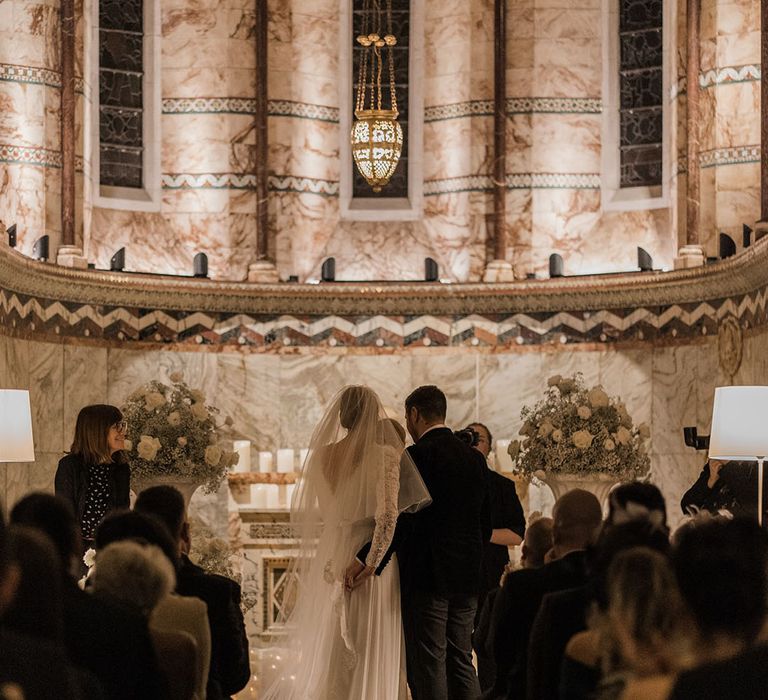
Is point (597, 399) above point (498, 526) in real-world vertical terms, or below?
above

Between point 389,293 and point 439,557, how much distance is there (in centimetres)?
748

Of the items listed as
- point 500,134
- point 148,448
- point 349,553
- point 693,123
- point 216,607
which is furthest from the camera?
point 500,134

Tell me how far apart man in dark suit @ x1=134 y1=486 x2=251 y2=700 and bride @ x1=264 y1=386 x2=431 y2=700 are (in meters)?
1.95

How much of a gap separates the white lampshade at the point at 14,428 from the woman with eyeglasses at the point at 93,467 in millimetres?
307

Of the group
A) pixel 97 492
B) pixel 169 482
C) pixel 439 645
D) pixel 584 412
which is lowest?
pixel 439 645

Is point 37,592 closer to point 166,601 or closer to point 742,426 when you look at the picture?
point 166,601

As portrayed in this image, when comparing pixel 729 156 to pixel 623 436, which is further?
pixel 729 156

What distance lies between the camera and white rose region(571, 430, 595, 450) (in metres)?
11.5

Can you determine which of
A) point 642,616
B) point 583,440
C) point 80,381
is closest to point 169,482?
point 583,440

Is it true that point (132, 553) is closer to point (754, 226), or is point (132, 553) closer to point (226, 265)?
point (754, 226)

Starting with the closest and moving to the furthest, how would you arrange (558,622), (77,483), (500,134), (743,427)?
1. (558,622)
2. (77,483)
3. (743,427)
4. (500,134)

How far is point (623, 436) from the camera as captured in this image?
11656 millimetres

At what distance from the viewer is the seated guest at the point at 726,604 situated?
10.9ft

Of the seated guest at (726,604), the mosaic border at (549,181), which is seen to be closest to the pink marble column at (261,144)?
the mosaic border at (549,181)
